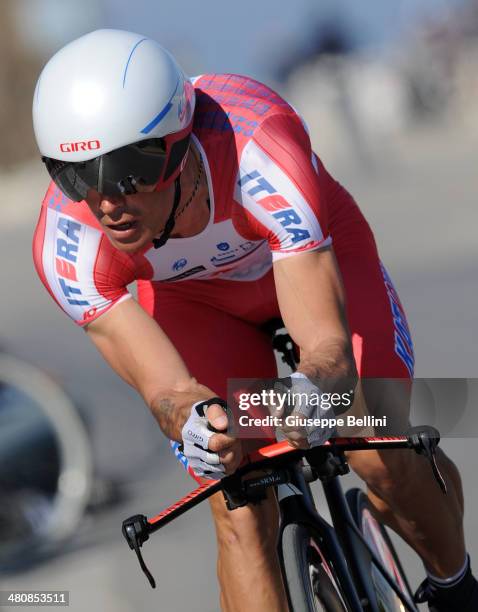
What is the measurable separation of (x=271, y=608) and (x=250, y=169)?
1.22m

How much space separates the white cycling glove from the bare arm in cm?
25

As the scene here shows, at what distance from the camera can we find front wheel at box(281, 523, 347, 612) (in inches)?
131

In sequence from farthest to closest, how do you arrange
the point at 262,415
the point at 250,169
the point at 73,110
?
the point at 250,169, the point at 73,110, the point at 262,415

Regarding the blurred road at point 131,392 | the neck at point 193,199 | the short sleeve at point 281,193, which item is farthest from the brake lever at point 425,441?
the blurred road at point 131,392

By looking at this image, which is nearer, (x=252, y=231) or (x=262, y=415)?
(x=262, y=415)

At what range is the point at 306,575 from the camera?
3377 mm

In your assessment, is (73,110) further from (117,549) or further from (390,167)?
(390,167)

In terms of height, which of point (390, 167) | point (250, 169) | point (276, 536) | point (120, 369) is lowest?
point (390, 167)

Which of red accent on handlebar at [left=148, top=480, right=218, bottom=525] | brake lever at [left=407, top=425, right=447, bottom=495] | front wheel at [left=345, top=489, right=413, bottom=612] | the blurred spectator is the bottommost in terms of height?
the blurred spectator

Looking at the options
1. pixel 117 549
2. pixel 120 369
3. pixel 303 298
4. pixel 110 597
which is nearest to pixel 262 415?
pixel 303 298

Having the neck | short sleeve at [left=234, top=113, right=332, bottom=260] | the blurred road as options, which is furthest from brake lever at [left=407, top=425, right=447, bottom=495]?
the blurred road

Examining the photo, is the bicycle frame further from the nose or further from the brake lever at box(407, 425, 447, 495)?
Answer: the nose

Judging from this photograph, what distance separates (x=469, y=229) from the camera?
38.5 feet

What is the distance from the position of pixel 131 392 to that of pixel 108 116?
4.10 m
